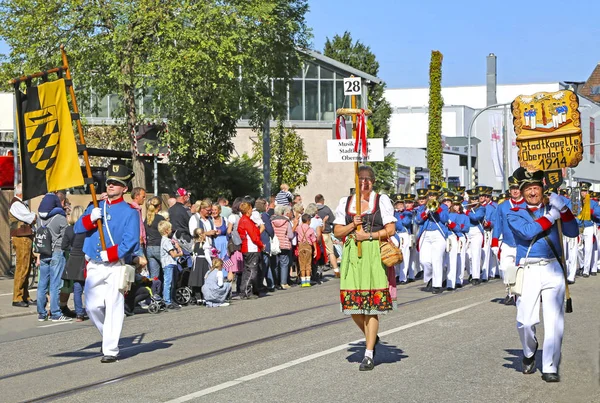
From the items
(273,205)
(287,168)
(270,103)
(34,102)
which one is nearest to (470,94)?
(287,168)

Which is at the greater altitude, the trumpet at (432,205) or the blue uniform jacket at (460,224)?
the trumpet at (432,205)

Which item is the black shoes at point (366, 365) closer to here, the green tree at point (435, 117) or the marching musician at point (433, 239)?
the marching musician at point (433, 239)

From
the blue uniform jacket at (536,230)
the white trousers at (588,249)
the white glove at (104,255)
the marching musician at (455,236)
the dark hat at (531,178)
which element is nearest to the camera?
the blue uniform jacket at (536,230)

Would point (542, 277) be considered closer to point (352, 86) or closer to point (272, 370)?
point (272, 370)

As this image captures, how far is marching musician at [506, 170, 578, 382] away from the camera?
914 centimetres

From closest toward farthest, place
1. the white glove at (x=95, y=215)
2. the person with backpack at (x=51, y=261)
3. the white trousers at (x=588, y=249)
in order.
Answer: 1. the white glove at (x=95, y=215)
2. the person with backpack at (x=51, y=261)
3. the white trousers at (x=588, y=249)

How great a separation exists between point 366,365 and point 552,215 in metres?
2.24

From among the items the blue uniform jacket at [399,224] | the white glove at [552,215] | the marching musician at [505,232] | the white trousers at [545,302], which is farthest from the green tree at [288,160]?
the white trousers at [545,302]

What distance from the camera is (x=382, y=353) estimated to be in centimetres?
1081

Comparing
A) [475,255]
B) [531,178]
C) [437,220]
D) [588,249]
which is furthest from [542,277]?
[588,249]

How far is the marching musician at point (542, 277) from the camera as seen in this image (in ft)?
30.0

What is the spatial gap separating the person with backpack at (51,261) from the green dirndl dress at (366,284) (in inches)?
254

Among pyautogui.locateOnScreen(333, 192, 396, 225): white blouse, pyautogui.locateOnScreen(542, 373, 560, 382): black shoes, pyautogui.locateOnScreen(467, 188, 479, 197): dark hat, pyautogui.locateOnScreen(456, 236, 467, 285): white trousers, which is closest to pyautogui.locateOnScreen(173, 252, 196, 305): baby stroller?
pyautogui.locateOnScreen(456, 236, 467, 285): white trousers

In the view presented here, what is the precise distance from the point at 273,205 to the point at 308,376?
14045 millimetres
